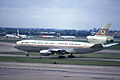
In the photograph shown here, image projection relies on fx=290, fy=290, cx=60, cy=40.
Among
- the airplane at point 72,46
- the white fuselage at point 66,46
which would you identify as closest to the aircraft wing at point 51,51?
the airplane at point 72,46

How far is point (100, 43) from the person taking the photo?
79.3 m

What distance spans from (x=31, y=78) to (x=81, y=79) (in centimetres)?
735

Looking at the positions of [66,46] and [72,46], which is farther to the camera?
[66,46]

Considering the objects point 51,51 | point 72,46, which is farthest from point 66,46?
point 51,51

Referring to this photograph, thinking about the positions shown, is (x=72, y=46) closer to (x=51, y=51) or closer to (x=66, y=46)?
(x=66, y=46)

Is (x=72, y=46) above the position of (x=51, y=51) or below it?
above

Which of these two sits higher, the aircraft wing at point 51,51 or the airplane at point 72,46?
the airplane at point 72,46

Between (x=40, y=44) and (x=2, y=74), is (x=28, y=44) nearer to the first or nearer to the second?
(x=40, y=44)

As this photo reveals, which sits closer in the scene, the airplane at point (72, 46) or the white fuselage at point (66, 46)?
the airplane at point (72, 46)

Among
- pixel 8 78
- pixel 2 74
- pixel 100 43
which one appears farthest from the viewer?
pixel 100 43

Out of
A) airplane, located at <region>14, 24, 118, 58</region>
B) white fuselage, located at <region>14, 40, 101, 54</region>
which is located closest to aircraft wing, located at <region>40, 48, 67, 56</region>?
airplane, located at <region>14, 24, 118, 58</region>

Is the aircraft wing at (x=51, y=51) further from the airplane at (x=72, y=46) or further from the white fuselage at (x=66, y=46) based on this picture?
the white fuselage at (x=66, y=46)

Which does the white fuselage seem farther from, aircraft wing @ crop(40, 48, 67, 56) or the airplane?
aircraft wing @ crop(40, 48, 67, 56)

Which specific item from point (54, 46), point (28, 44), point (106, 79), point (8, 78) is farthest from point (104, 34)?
point (8, 78)
